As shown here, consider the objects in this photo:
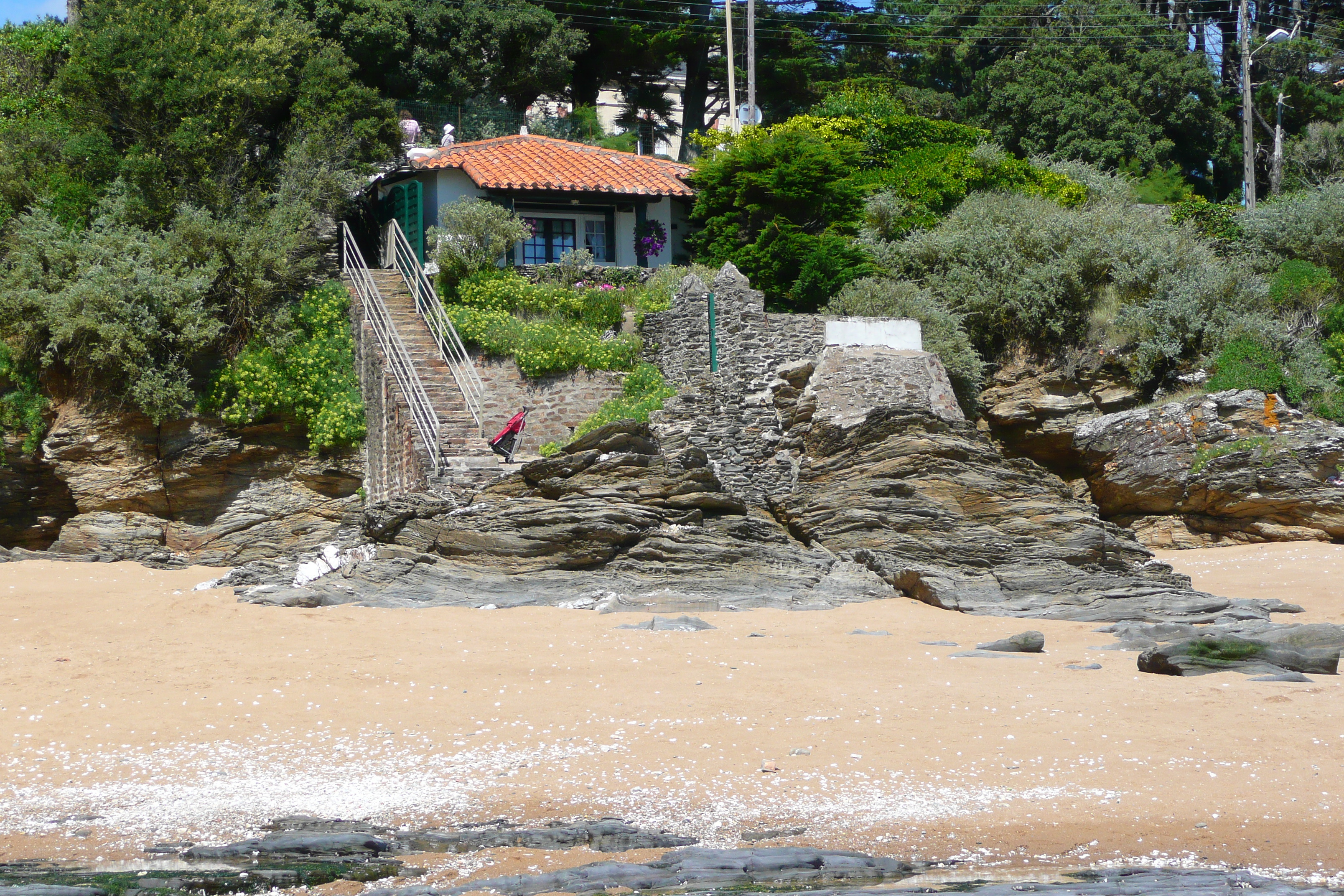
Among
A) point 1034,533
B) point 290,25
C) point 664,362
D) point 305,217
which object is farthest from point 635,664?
point 290,25

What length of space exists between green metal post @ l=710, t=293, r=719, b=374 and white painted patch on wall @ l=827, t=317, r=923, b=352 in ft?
6.10

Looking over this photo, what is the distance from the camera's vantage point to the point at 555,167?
26.0 m

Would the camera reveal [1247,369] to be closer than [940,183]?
Yes

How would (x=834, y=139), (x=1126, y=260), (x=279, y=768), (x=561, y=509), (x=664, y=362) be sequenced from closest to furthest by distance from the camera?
(x=279, y=768)
(x=561, y=509)
(x=664, y=362)
(x=1126, y=260)
(x=834, y=139)

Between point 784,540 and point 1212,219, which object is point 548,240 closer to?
point 784,540

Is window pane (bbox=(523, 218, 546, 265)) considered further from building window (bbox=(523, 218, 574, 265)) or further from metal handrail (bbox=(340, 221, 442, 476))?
metal handrail (bbox=(340, 221, 442, 476))

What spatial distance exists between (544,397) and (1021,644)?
37.2 feet

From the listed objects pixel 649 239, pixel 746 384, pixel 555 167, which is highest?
pixel 555 167

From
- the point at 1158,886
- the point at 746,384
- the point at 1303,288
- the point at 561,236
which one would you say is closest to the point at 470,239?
the point at 561,236

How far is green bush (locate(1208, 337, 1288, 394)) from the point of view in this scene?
2011 cm

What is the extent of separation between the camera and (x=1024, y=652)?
11.2 m

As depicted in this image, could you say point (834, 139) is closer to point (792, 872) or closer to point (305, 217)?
point (305, 217)

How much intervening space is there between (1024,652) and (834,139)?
17.8m

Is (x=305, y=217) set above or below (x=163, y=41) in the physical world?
below
